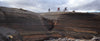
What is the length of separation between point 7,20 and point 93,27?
6.95 metres

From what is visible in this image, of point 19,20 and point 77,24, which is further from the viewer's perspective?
point 77,24

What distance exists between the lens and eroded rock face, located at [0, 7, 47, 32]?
5.08 meters

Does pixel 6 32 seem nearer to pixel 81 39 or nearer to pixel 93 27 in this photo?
pixel 81 39

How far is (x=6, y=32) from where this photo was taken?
500 cm

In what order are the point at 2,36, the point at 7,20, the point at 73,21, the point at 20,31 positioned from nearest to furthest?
the point at 2,36 → the point at 7,20 → the point at 20,31 → the point at 73,21

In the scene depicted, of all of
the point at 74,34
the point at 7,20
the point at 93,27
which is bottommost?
the point at 74,34

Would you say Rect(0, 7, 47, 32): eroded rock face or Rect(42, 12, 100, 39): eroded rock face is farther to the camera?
Rect(42, 12, 100, 39): eroded rock face

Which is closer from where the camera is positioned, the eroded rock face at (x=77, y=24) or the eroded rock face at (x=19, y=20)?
the eroded rock face at (x=19, y=20)

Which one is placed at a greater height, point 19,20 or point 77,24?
point 19,20

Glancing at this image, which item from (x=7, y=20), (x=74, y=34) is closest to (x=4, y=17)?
(x=7, y=20)

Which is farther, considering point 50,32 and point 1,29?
point 50,32

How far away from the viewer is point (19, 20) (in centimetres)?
552

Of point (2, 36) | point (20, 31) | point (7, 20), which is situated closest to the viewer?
point (2, 36)

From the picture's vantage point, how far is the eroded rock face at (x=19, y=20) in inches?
200
